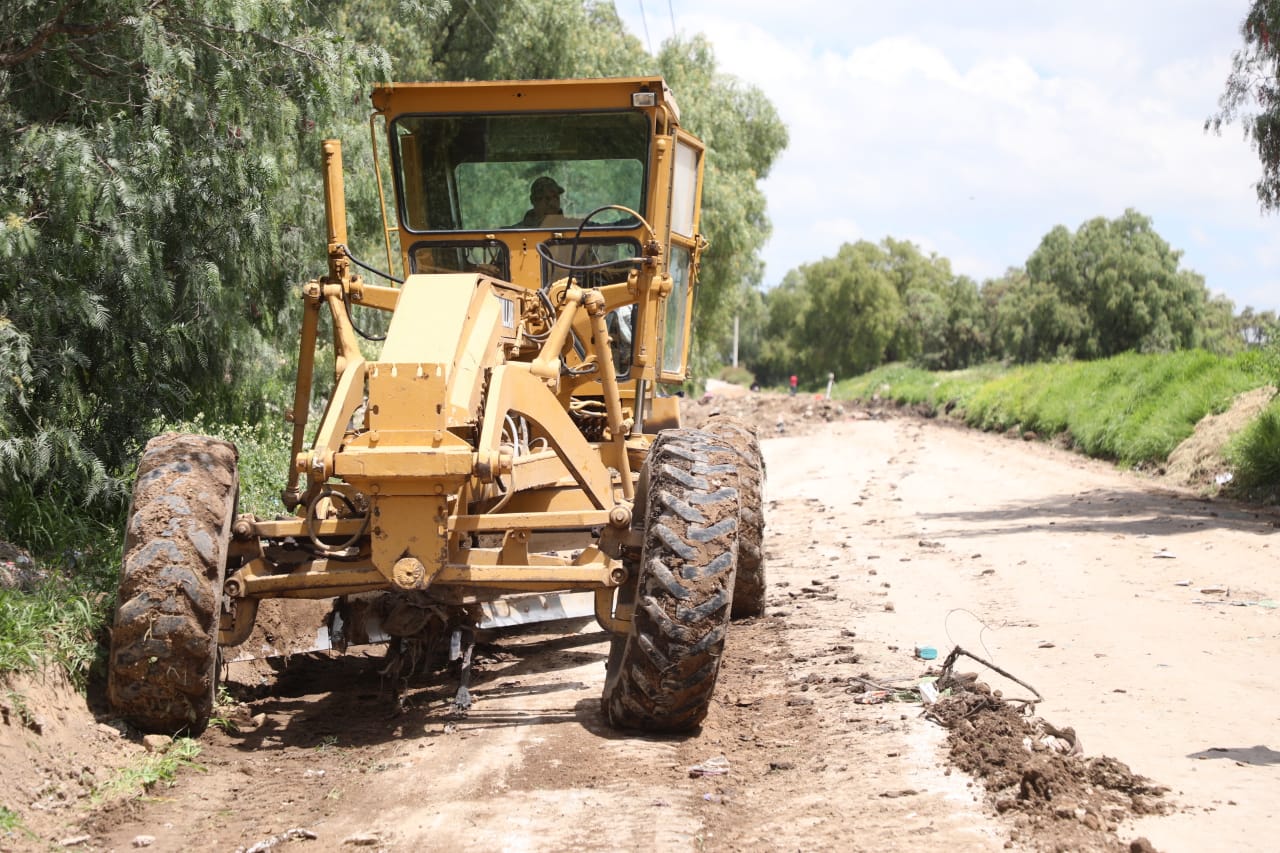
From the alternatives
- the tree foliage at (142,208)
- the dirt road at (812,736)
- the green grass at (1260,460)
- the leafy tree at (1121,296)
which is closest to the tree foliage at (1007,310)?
the leafy tree at (1121,296)

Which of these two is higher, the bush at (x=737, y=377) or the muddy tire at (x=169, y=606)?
the bush at (x=737, y=377)

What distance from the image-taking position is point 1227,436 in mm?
18828

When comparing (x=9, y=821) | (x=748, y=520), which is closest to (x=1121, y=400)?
(x=748, y=520)

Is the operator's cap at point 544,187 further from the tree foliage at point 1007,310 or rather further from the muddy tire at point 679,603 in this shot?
the tree foliage at point 1007,310

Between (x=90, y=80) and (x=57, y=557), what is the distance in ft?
10.0

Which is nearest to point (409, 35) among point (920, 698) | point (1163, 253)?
point (920, 698)

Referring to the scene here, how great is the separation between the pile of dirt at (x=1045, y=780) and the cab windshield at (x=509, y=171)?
168 inches

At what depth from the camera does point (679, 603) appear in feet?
19.7

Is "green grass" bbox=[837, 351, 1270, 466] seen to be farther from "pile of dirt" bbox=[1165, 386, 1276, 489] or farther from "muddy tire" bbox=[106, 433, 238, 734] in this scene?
"muddy tire" bbox=[106, 433, 238, 734]

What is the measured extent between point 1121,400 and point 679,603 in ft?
69.2

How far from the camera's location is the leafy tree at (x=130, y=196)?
26.1 ft

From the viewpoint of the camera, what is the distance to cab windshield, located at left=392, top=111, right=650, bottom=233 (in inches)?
348

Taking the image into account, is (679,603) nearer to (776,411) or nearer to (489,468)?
(489,468)

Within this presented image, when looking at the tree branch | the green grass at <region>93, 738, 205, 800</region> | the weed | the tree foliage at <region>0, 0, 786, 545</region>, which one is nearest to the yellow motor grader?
the green grass at <region>93, 738, 205, 800</region>
